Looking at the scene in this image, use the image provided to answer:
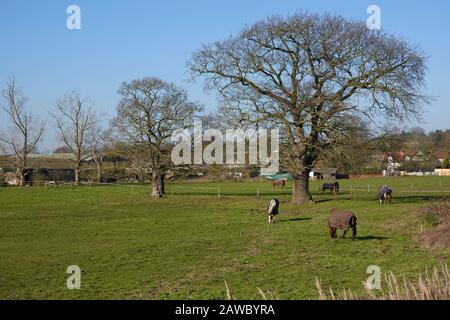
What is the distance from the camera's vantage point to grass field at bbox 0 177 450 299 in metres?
13.8

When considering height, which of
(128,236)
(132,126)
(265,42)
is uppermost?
(265,42)

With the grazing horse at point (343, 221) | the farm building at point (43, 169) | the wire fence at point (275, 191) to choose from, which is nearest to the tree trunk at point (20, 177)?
the wire fence at point (275, 191)

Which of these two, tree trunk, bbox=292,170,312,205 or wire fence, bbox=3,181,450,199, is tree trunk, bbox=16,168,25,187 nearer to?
wire fence, bbox=3,181,450,199

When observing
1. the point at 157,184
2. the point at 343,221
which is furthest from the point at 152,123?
the point at 343,221

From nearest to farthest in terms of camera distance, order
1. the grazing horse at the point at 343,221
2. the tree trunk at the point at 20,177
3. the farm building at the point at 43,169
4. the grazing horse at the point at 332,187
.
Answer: the grazing horse at the point at 343,221
the grazing horse at the point at 332,187
the tree trunk at the point at 20,177
the farm building at the point at 43,169

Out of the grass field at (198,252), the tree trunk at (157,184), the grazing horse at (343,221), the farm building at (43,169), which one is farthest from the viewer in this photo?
the farm building at (43,169)

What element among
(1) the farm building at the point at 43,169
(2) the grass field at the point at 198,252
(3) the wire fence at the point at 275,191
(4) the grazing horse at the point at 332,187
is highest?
(1) the farm building at the point at 43,169

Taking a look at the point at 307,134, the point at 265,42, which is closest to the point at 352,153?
the point at 307,134

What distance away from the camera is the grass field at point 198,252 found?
13812mm

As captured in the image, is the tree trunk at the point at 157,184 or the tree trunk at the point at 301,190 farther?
the tree trunk at the point at 157,184

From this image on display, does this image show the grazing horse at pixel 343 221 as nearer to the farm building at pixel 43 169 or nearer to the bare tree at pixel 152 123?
the bare tree at pixel 152 123

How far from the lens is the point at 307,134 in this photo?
3766cm
